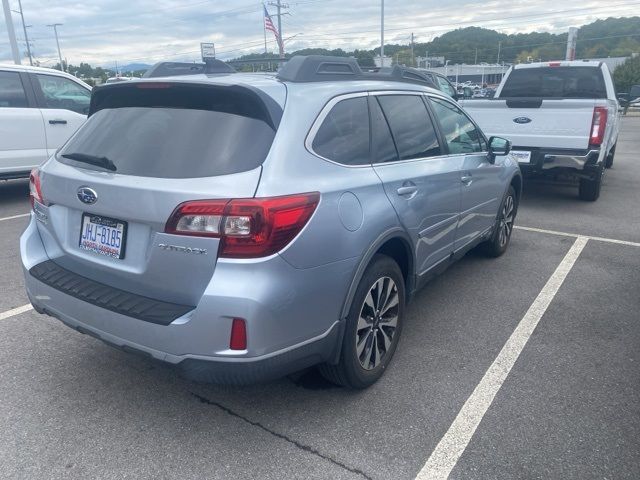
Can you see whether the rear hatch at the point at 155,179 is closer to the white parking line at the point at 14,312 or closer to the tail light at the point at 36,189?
Result: the tail light at the point at 36,189

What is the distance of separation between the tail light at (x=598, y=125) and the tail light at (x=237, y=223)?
5.99 metres

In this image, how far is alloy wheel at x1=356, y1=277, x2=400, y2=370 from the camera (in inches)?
117

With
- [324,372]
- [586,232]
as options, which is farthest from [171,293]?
[586,232]

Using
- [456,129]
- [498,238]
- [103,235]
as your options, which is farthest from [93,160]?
[498,238]

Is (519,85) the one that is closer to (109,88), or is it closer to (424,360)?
(424,360)

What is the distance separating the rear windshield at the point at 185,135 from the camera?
2432 millimetres

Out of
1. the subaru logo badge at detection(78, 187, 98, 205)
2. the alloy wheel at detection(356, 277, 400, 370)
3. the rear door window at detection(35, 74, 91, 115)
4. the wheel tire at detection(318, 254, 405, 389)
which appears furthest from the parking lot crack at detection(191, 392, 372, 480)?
the rear door window at detection(35, 74, 91, 115)

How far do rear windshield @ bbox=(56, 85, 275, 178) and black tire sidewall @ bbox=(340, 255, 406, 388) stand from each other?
2.94ft

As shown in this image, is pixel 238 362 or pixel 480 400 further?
pixel 480 400

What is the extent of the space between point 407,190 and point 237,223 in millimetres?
1310

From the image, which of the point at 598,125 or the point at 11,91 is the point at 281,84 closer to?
the point at 598,125

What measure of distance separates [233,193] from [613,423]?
7.48 ft

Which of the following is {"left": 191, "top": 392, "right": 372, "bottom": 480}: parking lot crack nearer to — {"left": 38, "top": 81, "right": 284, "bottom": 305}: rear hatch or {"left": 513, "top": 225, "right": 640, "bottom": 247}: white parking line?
{"left": 38, "top": 81, "right": 284, "bottom": 305}: rear hatch

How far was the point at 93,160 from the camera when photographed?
277cm
